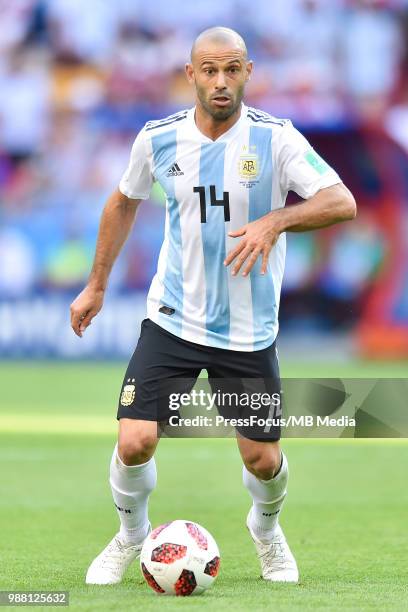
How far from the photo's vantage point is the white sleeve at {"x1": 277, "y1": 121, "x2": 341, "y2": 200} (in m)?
5.79

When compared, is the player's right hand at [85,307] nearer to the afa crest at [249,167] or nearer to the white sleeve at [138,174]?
the white sleeve at [138,174]

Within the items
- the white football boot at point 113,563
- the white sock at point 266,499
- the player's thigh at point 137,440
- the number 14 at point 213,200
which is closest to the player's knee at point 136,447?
the player's thigh at point 137,440

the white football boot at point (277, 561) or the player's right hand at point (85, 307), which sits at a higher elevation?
the player's right hand at point (85, 307)

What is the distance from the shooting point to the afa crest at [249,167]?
5.93 metres

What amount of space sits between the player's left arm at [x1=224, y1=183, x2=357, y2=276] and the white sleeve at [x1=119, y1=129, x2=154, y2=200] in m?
0.66

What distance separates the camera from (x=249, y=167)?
5.93m

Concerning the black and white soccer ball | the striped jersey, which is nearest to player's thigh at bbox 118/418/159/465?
the black and white soccer ball

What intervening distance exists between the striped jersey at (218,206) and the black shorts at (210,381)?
0.06 metres

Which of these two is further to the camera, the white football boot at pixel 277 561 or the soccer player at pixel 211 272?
the white football boot at pixel 277 561

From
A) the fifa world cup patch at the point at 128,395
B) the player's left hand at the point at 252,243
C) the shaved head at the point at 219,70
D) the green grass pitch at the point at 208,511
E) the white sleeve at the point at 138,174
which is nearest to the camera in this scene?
the player's left hand at the point at 252,243

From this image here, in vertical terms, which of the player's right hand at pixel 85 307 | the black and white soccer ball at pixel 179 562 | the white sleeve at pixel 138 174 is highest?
the white sleeve at pixel 138 174

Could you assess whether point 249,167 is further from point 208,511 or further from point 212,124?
point 208,511

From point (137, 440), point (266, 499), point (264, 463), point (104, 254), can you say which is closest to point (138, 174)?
point (104, 254)

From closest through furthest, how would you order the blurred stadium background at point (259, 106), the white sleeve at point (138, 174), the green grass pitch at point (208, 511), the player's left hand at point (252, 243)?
the player's left hand at point (252, 243) → the green grass pitch at point (208, 511) → the white sleeve at point (138, 174) → the blurred stadium background at point (259, 106)
